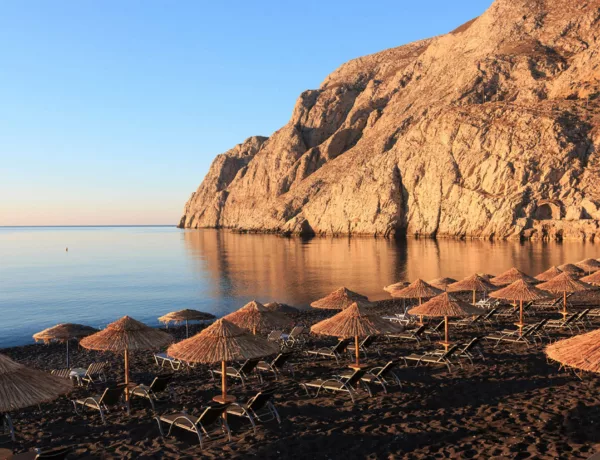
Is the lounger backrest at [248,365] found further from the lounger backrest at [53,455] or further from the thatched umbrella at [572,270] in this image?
the thatched umbrella at [572,270]

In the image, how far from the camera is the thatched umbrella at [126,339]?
421 inches

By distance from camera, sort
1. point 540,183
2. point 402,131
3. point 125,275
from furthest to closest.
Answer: point 402,131 → point 540,183 → point 125,275

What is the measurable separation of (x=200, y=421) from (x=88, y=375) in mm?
6212

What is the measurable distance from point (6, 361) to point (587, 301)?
27.1 metres

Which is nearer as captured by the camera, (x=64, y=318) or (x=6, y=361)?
(x=6, y=361)

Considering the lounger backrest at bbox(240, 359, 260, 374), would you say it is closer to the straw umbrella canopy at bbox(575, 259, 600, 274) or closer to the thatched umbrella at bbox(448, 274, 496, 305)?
the thatched umbrella at bbox(448, 274, 496, 305)

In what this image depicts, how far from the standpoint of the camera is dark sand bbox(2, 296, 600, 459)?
25.5ft

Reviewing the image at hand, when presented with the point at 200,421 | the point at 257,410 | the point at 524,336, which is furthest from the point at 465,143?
the point at 200,421

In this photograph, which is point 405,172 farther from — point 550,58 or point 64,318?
point 64,318

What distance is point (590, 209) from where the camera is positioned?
73312mm

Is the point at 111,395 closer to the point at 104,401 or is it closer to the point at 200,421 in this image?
the point at 104,401

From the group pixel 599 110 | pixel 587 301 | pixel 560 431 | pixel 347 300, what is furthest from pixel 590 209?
pixel 560 431

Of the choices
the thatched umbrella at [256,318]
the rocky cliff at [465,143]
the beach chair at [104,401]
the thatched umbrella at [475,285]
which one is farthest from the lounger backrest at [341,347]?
the rocky cliff at [465,143]

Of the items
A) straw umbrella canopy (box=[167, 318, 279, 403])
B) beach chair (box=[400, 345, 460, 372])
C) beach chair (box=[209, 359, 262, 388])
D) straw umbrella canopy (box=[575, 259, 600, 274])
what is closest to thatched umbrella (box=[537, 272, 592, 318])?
beach chair (box=[400, 345, 460, 372])
